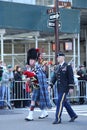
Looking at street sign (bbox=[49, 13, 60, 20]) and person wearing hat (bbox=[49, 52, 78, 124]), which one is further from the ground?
street sign (bbox=[49, 13, 60, 20])

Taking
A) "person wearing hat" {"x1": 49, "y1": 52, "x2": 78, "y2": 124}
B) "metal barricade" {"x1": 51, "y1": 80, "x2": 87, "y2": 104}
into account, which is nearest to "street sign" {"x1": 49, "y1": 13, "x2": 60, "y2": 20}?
"metal barricade" {"x1": 51, "y1": 80, "x2": 87, "y2": 104}

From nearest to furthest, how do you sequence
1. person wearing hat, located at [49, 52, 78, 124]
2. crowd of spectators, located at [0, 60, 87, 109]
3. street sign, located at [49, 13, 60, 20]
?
1. person wearing hat, located at [49, 52, 78, 124]
2. crowd of spectators, located at [0, 60, 87, 109]
3. street sign, located at [49, 13, 60, 20]

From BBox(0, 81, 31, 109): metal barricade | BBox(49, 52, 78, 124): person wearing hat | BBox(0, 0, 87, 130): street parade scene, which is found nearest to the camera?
BBox(49, 52, 78, 124): person wearing hat

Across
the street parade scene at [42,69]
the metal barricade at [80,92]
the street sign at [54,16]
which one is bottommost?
the metal barricade at [80,92]

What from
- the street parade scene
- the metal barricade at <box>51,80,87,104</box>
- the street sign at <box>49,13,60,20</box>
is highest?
the street sign at <box>49,13,60,20</box>

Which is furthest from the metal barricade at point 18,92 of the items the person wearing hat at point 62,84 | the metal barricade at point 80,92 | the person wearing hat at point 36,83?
the person wearing hat at point 62,84

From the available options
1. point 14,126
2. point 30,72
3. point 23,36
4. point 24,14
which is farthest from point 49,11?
point 14,126

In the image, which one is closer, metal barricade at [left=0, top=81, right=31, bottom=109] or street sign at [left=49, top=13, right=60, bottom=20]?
metal barricade at [left=0, top=81, right=31, bottom=109]

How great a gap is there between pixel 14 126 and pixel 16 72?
790 cm

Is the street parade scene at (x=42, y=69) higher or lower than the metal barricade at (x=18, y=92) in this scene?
higher

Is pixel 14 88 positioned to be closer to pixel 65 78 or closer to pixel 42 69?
pixel 42 69

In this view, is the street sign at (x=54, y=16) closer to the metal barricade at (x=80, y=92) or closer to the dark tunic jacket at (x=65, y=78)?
the metal barricade at (x=80, y=92)

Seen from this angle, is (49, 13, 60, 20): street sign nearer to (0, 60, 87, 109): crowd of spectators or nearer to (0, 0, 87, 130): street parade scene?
(0, 0, 87, 130): street parade scene

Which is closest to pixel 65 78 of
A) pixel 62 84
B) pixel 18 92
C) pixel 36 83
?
pixel 62 84
